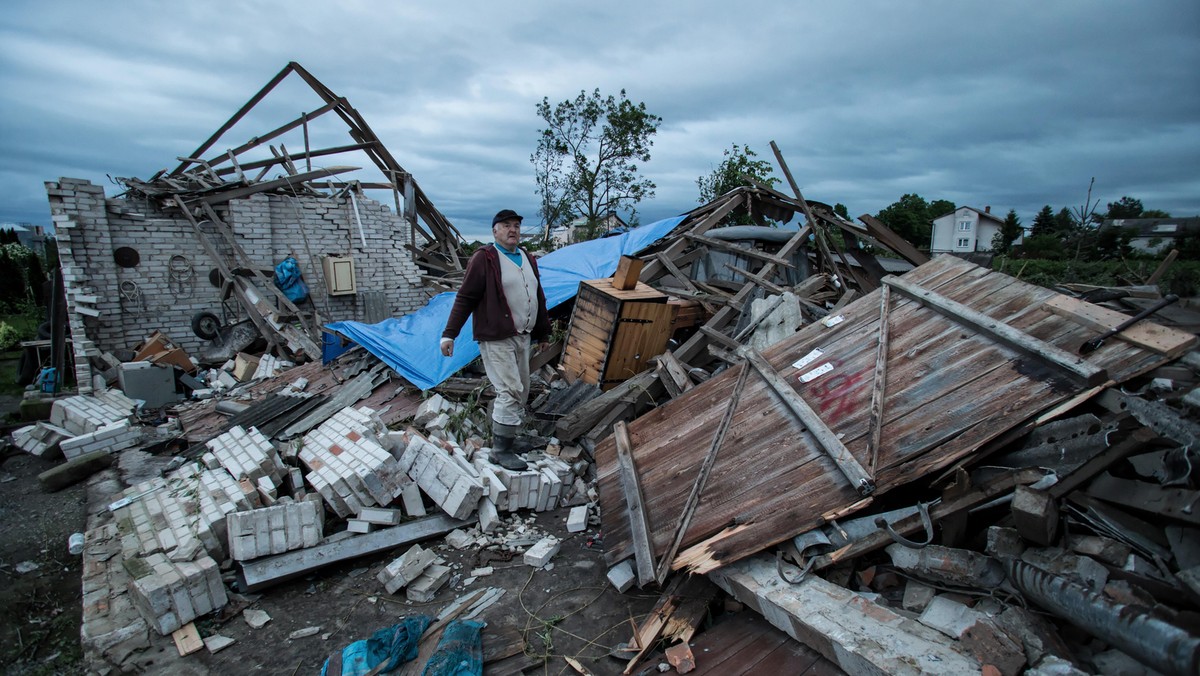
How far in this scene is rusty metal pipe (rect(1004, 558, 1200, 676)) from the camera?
1.54 metres

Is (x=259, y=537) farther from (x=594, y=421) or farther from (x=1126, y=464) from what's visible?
(x=1126, y=464)

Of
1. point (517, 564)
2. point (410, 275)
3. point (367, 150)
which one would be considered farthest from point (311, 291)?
point (517, 564)

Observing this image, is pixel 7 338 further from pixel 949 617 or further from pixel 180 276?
pixel 949 617

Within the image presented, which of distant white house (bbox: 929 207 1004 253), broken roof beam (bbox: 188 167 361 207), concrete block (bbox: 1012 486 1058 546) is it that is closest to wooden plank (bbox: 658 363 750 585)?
concrete block (bbox: 1012 486 1058 546)

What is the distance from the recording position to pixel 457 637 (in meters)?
2.82

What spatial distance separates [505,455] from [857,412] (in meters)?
2.78

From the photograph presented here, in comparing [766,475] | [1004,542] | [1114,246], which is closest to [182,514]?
[766,475]

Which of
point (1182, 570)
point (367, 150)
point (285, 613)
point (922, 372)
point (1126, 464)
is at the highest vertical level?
point (367, 150)

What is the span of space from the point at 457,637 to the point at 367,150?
11.2 metres

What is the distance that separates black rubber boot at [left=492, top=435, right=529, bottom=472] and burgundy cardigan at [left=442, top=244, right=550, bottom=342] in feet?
2.94

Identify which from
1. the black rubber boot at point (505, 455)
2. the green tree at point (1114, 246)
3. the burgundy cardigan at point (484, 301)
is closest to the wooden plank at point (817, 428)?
the burgundy cardigan at point (484, 301)

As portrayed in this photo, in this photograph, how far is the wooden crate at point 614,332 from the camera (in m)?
5.81

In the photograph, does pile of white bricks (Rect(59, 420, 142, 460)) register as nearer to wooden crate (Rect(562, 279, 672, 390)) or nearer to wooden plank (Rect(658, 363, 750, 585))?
wooden crate (Rect(562, 279, 672, 390))

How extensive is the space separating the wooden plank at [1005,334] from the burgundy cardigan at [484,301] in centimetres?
302
